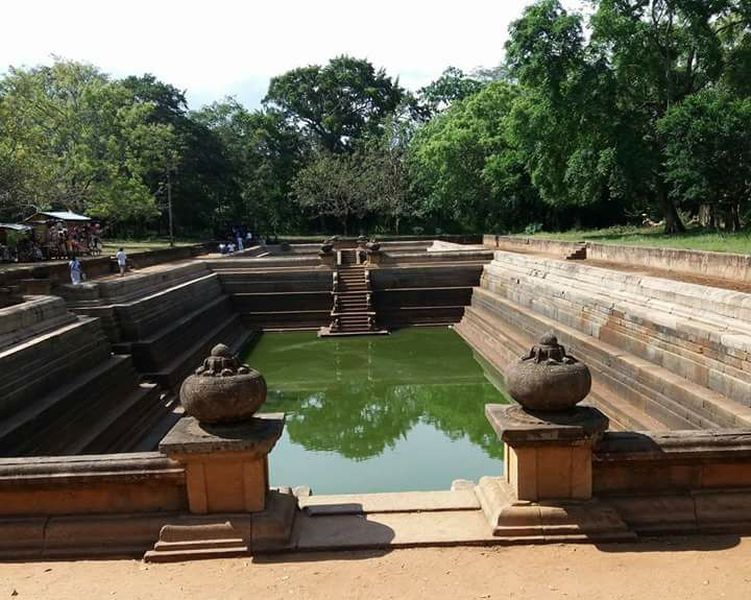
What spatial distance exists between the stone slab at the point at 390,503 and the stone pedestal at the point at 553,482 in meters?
0.39

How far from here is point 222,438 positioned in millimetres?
3652

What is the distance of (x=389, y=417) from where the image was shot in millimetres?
10078

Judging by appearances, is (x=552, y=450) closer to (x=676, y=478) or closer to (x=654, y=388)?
(x=676, y=478)

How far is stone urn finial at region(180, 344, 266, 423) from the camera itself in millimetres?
3645

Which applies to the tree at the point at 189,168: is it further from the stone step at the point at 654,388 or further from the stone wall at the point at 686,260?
the stone step at the point at 654,388

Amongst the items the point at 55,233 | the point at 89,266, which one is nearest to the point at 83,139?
the point at 55,233

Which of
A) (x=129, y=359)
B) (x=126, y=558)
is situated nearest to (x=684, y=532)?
(x=126, y=558)

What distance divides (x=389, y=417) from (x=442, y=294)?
8.40 meters

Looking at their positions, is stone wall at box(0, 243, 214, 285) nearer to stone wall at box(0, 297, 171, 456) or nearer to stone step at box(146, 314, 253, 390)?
stone step at box(146, 314, 253, 390)

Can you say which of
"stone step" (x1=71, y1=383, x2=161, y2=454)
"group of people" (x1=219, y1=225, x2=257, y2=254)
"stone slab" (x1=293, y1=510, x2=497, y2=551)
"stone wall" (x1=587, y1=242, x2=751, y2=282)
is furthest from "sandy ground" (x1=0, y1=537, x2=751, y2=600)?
"group of people" (x1=219, y1=225, x2=257, y2=254)

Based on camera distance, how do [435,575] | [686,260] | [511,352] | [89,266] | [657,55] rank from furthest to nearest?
[657,55], [89,266], [686,260], [511,352], [435,575]

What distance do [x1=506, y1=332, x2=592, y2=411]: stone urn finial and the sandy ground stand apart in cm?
85

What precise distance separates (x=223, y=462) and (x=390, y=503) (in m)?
1.25

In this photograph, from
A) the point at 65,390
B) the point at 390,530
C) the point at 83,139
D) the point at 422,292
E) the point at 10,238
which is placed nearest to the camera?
the point at 390,530
